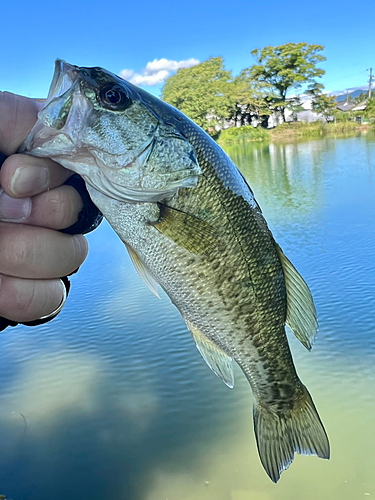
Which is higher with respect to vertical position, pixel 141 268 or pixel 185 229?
pixel 185 229

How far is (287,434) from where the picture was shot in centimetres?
173

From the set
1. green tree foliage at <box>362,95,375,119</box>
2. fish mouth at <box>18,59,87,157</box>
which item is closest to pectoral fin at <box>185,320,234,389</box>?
fish mouth at <box>18,59,87,157</box>

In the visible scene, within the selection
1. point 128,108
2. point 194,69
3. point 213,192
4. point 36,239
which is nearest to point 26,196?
point 36,239

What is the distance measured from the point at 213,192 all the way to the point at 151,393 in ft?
9.53

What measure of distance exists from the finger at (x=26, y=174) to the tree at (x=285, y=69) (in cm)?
4484

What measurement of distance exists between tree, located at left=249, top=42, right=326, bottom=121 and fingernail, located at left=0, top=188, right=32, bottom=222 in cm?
4484

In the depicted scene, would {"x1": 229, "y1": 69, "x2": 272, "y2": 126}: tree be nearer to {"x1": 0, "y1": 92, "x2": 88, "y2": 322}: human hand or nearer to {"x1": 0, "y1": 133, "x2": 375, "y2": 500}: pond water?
{"x1": 0, "y1": 133, "x2": 375, "y2": 500}: pond water

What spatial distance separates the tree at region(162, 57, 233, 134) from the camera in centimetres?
4038

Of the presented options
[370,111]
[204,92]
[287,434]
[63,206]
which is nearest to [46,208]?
[63,206]

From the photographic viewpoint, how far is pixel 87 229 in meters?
1.58

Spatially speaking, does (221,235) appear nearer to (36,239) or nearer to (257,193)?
(36,239)

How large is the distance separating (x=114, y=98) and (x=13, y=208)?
1.66 ft

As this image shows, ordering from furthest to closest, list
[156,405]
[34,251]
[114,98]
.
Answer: [156,405], [34,251], [114,98]

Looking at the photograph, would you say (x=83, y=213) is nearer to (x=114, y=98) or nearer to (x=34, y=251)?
(x=34, y=251)
